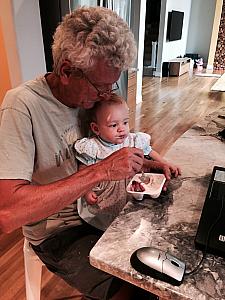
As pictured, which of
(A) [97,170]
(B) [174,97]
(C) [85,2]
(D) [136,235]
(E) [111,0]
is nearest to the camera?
(D) [136,235]

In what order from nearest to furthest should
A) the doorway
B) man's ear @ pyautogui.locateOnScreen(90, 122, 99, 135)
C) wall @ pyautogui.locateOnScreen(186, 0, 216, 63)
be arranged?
man's ear @ pyautogui.locateOnScreen(90, 122, 99, 135) → the doorway → wall @ pyautogui.locateOnScreen(186, 0, 216, 63)

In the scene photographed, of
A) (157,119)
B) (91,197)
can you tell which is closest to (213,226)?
(91,197)

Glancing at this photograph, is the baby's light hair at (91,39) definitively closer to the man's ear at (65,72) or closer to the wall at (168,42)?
the man's ear at (65,72)

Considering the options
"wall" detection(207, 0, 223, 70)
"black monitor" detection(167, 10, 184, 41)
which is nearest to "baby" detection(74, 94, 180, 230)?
"black monitor" detection(167, 10, 184, 41)

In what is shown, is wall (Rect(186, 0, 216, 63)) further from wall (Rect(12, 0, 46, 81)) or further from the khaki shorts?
the khaki shorts

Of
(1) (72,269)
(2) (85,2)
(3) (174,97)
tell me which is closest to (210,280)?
(1) (72,269)

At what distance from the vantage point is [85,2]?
2316mm

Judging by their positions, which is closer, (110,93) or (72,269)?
(72,269)

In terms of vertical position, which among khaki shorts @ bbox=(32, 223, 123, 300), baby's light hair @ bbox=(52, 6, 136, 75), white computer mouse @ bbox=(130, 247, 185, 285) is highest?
baby's light hair @ bbox=(52, 6, 136, 75)

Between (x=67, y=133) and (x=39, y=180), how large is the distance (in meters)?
0.20

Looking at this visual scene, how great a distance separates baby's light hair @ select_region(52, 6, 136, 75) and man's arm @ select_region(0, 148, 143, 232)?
306 millimetres

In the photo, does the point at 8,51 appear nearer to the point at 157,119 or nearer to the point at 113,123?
the point at 113,123

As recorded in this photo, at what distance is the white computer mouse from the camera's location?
0.56 metres

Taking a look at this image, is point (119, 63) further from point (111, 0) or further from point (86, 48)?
point (111, 0)
